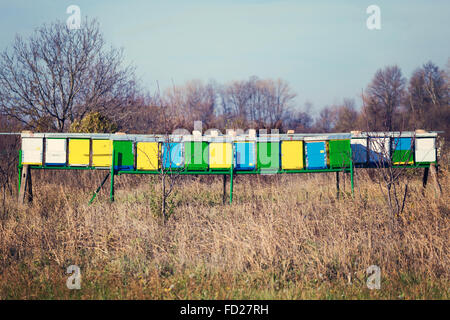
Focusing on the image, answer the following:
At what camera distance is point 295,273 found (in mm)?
6016

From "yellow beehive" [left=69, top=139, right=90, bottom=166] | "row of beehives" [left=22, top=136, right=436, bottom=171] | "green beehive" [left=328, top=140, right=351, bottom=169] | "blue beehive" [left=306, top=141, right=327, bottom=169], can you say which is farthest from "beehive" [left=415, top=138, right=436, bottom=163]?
"yellow beehive" [left=69, top=139, right=90, bottom=166]

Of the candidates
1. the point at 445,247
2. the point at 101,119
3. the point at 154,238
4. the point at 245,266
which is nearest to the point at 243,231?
the point at 245,266

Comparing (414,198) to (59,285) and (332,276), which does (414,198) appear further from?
(59,285)

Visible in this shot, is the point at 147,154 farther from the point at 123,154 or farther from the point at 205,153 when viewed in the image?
the point at 205,153

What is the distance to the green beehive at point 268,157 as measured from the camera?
484 inches

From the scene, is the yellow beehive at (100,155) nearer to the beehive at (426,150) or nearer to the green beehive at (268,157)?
the green beehive at (268,157)

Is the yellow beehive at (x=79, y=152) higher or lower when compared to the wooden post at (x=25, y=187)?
higher

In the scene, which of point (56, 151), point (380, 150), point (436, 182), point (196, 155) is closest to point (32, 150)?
point (56, 151)

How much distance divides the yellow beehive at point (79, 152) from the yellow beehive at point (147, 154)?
1.60 metres

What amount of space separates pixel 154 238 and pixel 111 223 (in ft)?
4.25

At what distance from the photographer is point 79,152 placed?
39.8 feet

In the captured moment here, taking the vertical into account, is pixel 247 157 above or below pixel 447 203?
above

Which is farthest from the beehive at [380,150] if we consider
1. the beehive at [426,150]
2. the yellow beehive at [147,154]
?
the yellow beehive at [147,154]

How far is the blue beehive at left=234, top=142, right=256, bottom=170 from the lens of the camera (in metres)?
12.2
